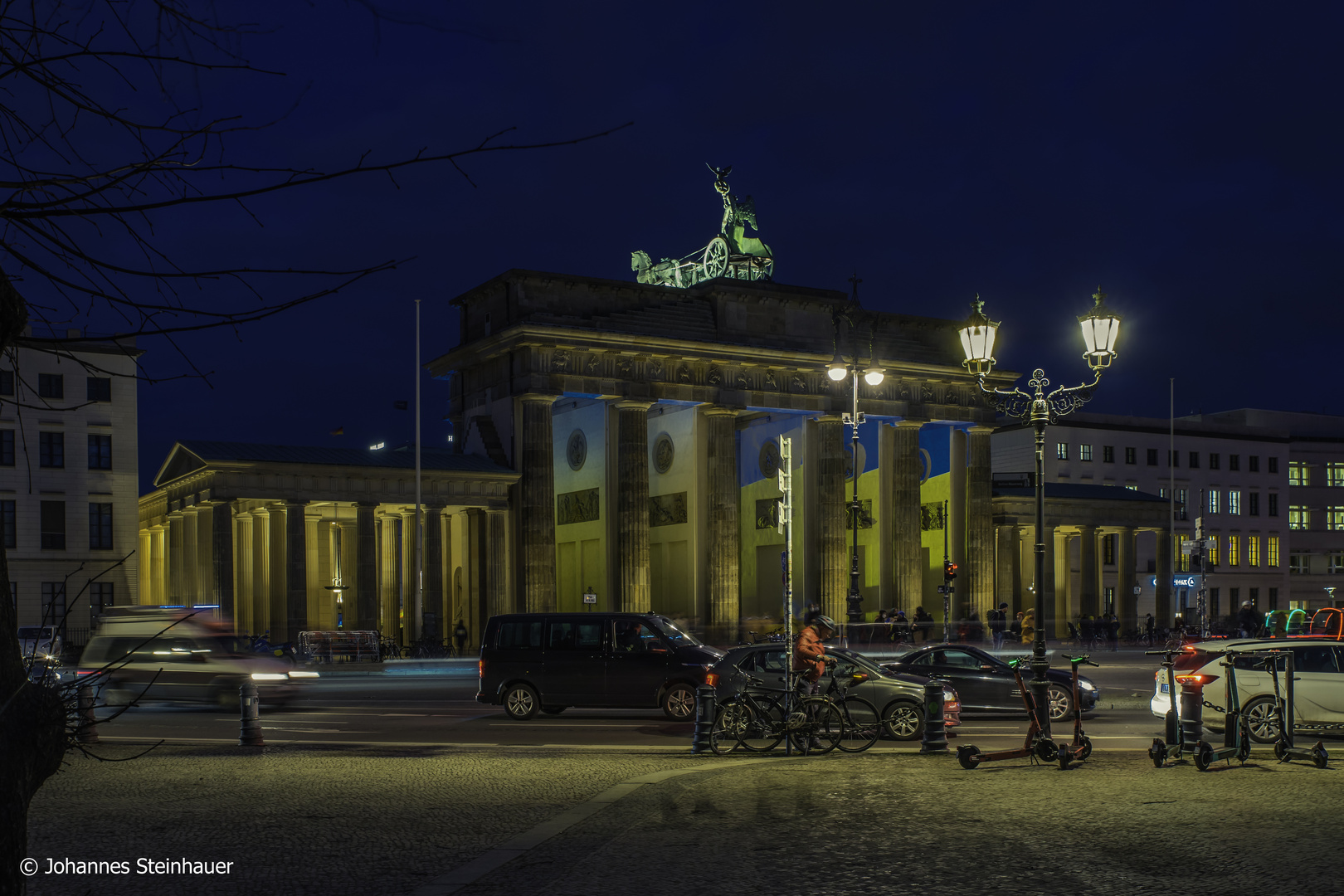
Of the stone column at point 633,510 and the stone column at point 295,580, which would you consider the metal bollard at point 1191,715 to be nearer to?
the stone column at point 295,580

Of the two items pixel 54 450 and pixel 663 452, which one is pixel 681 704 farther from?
pixel 54 450

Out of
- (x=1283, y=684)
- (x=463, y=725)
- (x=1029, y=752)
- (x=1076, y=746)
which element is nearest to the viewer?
(x=1076, y=746)

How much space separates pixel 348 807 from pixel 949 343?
5708cm

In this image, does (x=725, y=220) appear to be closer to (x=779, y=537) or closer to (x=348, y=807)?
(x=779, y=537)

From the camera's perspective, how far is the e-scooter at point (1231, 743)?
50.4 ft

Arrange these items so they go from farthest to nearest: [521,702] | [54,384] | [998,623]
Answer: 1. [54,384]
2. [998,623]
3. [521,702]

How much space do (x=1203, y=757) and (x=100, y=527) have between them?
52215 mm

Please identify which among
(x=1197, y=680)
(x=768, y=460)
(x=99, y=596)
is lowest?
(x=99, y=596)

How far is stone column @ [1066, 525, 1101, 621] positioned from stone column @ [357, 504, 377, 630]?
37964mm

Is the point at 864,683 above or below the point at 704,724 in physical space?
above

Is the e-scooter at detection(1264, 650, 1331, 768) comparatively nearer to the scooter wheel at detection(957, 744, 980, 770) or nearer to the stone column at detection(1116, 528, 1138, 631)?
the scooter wheel at detection(957, 744, 980, 770)

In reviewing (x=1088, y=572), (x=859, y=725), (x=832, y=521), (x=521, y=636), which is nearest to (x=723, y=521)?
(x=832, y=521)

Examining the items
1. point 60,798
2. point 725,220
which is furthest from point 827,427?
point 60,798

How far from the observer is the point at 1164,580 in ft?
241
